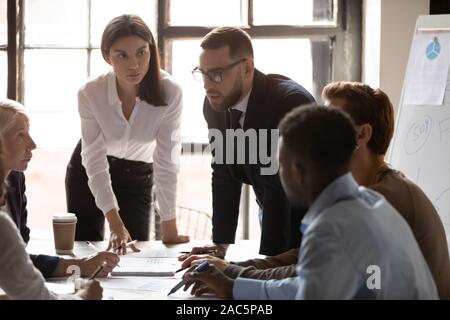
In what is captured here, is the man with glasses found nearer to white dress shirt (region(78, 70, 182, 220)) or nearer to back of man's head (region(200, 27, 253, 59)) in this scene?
back of man's head (region(200, 27, 253, 59))

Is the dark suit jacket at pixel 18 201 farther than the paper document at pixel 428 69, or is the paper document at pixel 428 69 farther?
the paper document at pixel 428 69

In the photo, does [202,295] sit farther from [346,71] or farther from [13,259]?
[346,71]

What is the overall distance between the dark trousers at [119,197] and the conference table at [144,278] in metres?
0.41

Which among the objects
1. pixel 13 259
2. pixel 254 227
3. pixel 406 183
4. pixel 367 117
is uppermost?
pixel 367 117

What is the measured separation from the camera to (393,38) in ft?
11.1

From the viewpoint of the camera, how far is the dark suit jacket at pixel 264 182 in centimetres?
211

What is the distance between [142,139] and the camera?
115 inches

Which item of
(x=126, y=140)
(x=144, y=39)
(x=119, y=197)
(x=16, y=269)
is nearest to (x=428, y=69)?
(x=144, y=39)

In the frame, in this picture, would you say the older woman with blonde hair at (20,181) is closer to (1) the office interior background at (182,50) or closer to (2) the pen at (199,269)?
(2) the pen at (199,269)

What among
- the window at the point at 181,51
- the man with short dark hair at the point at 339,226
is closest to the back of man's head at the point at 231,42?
the man with short dark hair at the point at 339,226

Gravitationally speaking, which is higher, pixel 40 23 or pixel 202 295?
pixel 40 23

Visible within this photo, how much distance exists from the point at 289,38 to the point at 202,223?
1.12 metres

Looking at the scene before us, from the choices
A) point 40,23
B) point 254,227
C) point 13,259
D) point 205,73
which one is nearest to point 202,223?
point 254,227

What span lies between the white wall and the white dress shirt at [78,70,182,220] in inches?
45.2
